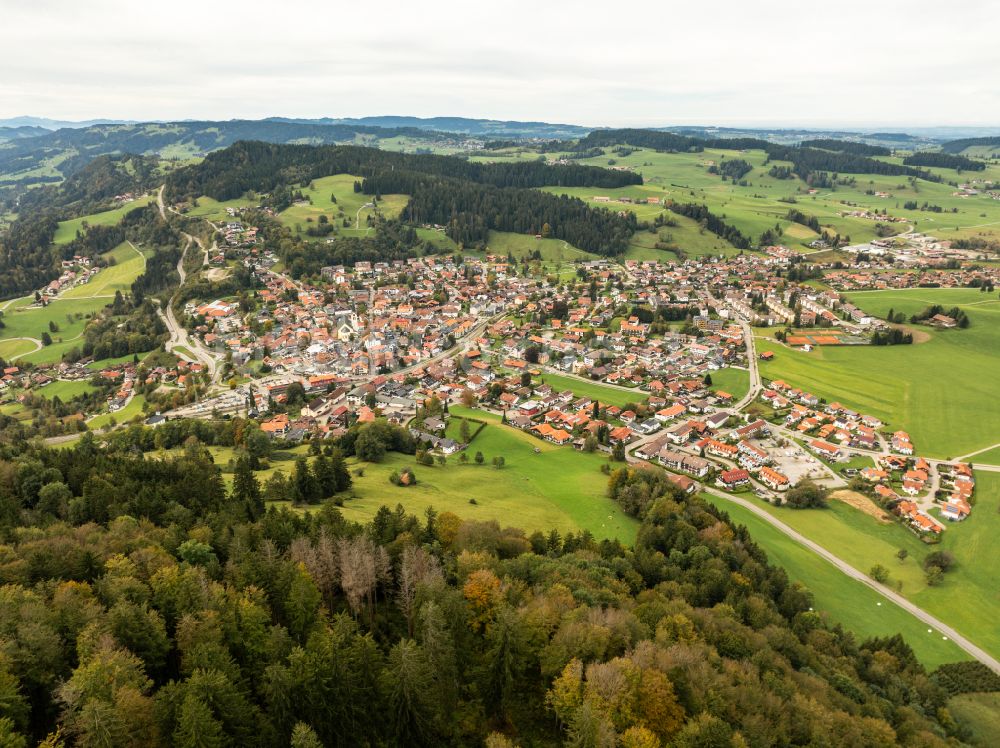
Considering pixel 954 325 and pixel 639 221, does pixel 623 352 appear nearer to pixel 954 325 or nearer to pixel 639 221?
pixel 954 325

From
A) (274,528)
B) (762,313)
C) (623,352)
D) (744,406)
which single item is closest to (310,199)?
(623,352)

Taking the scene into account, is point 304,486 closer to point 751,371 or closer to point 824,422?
point 824,422

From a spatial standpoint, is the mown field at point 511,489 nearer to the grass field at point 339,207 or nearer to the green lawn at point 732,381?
the green lawn at point 732,381

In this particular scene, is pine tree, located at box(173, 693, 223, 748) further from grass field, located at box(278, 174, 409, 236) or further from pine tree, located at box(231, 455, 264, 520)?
grass field, located at box(278, 174, 409, 236)

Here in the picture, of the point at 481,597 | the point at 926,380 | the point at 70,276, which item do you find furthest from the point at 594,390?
the point at 70,276

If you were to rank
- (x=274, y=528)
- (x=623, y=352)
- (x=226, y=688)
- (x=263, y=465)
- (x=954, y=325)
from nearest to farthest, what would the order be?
(x=226, y=688)
(x=274, y=528)
(x=263, y=465)
(x=623, y=352)
(x=954, y=325)
